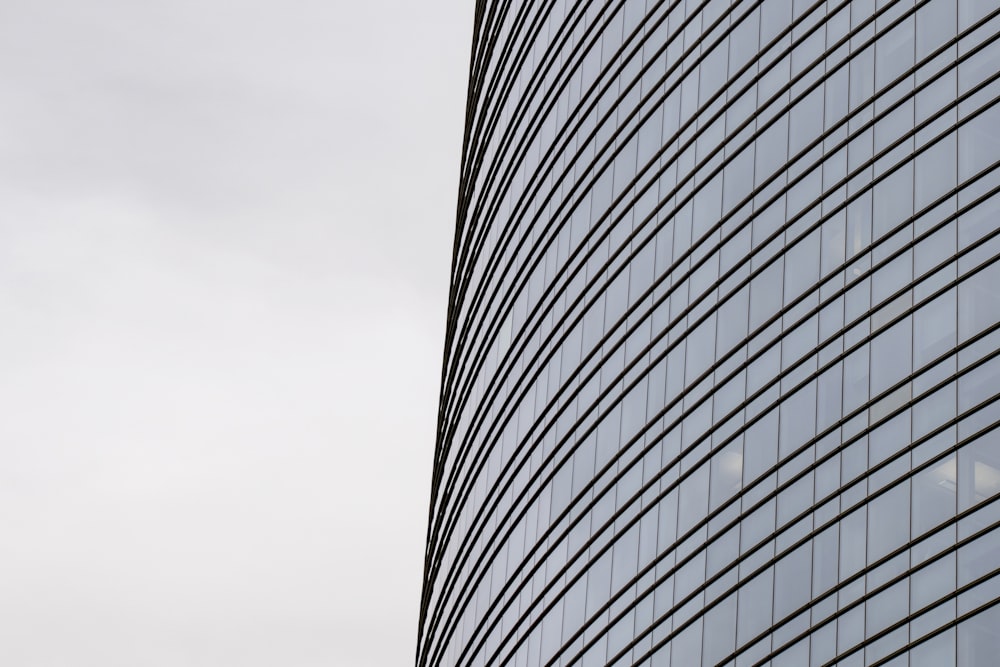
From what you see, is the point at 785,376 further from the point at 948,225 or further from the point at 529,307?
the point at 529,307

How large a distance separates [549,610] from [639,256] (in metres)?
11.7

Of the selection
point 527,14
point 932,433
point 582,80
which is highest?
point 527,14

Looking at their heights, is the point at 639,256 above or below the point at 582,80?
below

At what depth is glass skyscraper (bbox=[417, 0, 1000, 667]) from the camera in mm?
46188

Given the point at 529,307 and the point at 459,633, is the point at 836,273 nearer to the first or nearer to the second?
the point at 529,307

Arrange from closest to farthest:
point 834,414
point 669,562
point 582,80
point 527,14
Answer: point 834,414 → point 669,562 → point 582,80 → point 527,14

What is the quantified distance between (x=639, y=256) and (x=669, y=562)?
36.2 feet

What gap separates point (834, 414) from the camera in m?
49.5

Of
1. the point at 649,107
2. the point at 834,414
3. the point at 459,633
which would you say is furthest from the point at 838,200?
the point at 459,633

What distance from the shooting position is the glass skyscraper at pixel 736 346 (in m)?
46.2

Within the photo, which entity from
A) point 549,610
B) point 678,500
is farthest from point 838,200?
point 549,610

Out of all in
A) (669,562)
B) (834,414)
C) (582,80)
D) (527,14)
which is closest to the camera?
(834,414)

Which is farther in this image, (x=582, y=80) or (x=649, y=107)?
(x=582, y=80)

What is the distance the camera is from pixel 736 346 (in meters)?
55.1
